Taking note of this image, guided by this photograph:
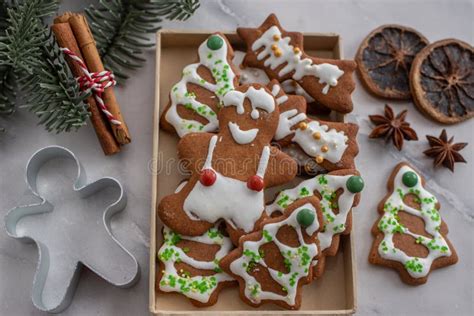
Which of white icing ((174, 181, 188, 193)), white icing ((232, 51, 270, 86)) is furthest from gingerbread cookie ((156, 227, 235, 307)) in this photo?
white icing ((232, 51, 270, 86))

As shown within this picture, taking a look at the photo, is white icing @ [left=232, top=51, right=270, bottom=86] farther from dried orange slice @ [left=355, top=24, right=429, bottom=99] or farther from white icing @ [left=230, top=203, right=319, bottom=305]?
white icing @ [left=230, top=203, right=319, bottom=305]

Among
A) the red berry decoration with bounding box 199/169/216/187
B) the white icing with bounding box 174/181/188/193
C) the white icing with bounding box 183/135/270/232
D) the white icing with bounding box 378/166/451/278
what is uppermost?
the red berry decoration with bounding box 199/169/216/187

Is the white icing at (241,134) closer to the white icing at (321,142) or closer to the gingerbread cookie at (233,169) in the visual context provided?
the gingerbread cookie at (233,169)

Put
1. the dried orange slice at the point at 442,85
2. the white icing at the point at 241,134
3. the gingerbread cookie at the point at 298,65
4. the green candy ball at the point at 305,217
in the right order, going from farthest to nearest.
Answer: the dried orange slice at the point at 442,85
the gingerbread cookie at the point at 298,65
the white icing at the point at 241,134
the green candy ball at the point at 305,217

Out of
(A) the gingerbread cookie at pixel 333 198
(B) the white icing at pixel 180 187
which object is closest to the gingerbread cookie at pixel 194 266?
(B) the white icing at pixel 180 187

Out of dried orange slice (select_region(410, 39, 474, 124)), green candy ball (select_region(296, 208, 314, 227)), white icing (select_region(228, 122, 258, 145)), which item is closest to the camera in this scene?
green candy ball (select_region(296, 208, 314, 227))

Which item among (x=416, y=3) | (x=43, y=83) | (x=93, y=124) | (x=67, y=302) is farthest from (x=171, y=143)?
(x=416, y=3)
